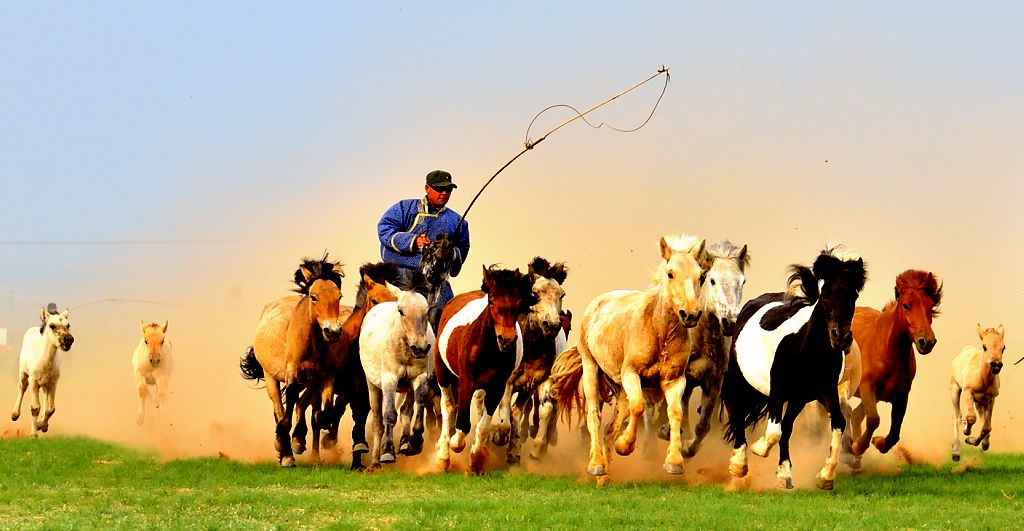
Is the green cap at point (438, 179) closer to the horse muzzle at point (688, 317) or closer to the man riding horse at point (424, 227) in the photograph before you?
the man riding horse at point (424, 227)

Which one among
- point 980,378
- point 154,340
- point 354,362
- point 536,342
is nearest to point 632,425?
point 536,342

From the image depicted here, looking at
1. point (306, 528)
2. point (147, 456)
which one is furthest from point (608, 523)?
point (147, 456)

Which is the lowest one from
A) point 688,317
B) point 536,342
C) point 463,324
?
point 688,317

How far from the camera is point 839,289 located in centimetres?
1403

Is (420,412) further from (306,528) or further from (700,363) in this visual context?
(306,528)

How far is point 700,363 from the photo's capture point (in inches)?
612

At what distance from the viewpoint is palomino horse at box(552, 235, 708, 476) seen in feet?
47.7

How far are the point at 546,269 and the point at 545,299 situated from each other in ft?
1.65

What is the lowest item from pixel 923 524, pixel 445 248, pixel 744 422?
pixel 923 524

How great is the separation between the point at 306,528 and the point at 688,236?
497 cm

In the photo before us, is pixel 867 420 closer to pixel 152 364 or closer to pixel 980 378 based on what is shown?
pixel 980 378

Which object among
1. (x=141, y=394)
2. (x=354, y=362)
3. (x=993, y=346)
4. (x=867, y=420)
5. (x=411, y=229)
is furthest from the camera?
(x=141, y=394)

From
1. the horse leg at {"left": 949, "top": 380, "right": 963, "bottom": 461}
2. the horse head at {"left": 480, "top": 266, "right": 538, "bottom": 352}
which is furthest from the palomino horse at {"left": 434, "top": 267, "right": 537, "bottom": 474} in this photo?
the horse leg at {"left": 949, "top": 380, "right": 963, "bottom": 461}

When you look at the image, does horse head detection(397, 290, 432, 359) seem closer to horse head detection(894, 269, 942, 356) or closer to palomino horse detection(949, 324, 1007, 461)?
horse head detection(894, 269, 942, 356)
